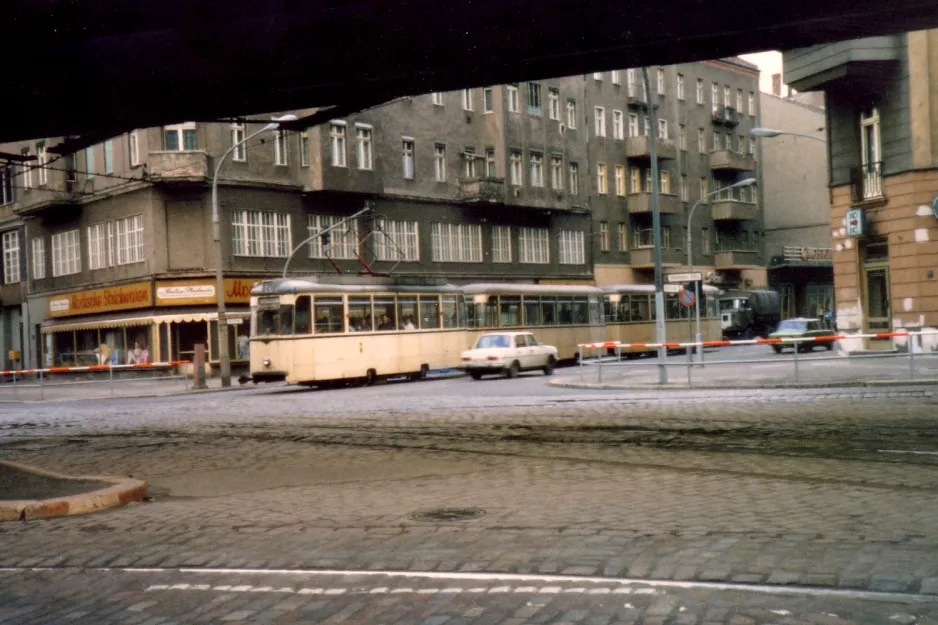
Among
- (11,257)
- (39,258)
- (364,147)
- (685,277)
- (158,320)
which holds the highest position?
(364,147)

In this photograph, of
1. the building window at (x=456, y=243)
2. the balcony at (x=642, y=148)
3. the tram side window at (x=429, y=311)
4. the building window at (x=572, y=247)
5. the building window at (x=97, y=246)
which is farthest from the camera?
the balcony at (x=642, y=148)

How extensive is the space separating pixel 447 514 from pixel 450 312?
2855 centimetres

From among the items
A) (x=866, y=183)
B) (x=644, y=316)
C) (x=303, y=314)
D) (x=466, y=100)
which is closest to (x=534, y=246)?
(x=466, y=100)

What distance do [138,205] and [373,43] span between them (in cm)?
3029

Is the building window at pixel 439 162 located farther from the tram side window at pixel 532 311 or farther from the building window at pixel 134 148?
the building window at pixel 134 148

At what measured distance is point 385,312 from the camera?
33.4 meters

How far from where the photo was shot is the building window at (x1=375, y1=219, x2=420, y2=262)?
1919 inches

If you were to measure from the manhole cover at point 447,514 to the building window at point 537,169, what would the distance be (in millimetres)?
48371

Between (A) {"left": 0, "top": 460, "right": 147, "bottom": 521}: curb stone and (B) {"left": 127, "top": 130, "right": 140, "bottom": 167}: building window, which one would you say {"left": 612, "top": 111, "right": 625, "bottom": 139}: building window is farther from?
(A) {"left": 0, "top": 460, "right": 147, "bottom": 521}: curb stone

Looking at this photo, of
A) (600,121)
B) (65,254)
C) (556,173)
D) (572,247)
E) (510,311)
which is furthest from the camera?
(600,121)

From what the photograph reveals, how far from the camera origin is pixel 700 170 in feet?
227

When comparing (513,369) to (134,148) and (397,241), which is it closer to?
(397,241)

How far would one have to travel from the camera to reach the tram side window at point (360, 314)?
105 feet

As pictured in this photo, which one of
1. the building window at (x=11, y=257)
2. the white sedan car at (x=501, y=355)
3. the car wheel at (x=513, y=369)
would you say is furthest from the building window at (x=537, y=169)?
the building window at (x=11, y=257)
